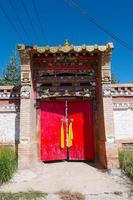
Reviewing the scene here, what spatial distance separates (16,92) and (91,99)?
120 inches

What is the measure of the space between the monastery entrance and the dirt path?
0.76 metres

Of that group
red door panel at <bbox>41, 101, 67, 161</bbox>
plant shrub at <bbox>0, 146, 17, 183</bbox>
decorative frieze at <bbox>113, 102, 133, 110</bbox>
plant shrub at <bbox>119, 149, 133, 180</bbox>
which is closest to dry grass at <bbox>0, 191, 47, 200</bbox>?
plant shrub at <bbox>0, 146, 17, 183</bbox>

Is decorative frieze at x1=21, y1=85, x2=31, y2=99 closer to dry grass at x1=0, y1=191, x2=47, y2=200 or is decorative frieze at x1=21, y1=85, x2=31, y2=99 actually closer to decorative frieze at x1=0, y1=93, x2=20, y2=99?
decorative frieze at x1=0, y1=93, x2=20, y2=99

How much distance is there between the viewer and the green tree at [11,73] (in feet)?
101

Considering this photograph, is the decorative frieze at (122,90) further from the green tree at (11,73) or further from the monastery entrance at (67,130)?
the green tree at (11,73)

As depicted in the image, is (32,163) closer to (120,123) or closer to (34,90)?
(34,90)

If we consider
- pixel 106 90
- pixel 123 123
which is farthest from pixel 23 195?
pixel 123 123

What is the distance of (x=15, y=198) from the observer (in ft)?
24.3

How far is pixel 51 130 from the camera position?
36.9 feet

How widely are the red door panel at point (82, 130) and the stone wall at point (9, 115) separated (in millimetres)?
2138

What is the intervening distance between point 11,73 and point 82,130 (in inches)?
880

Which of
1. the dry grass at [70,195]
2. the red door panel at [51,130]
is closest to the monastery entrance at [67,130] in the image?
the red door panel at [51,130]

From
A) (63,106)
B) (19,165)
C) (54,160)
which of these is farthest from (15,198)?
(63,106)

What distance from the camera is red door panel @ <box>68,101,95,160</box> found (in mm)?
11109
